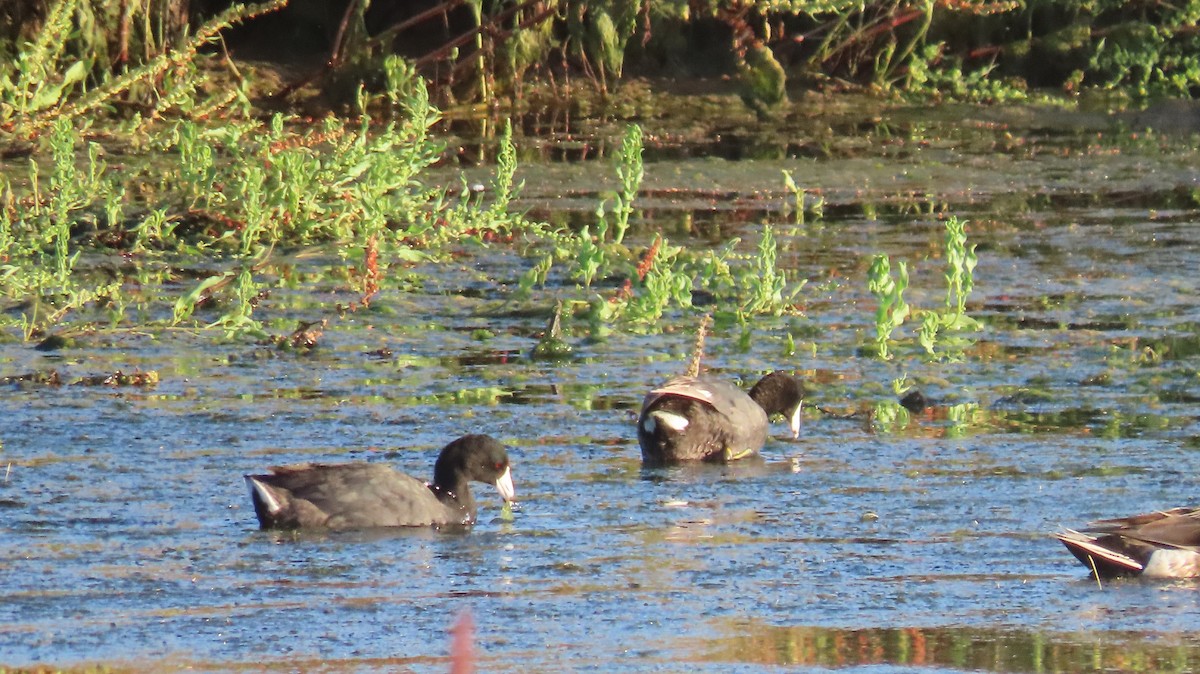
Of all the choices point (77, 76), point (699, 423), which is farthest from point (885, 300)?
point (77, 76)

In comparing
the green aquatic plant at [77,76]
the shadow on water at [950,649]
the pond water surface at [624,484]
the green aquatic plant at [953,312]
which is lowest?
the shadow on water at [950,649]

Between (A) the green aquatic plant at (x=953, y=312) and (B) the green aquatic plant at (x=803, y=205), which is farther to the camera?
(B) the green aquatic plant at (x=803, y=205)

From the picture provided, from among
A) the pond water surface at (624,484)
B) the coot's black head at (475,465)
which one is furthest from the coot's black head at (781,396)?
the coot's black head at (475,465)

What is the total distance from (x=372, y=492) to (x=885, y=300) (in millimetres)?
3194

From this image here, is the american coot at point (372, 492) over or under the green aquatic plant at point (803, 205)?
under

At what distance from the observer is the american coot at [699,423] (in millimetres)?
7773

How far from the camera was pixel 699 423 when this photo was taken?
Answer: 25.7 ft

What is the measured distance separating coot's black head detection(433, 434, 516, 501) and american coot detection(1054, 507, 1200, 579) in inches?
71.1

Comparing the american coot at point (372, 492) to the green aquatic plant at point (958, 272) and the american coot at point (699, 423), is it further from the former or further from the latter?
the green aquatic plant at point (958, 272)

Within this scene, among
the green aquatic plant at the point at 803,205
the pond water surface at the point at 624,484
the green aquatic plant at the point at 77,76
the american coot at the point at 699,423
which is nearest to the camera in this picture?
the pond water surface at the point at 624,484

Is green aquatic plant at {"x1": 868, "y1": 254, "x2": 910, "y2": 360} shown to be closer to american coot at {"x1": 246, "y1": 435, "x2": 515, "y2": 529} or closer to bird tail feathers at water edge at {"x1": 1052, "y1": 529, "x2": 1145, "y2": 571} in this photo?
american coot at {"x1": 246, "y1": 435, "x2": 515, "y2": 529}

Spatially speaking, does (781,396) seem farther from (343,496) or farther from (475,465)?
(343,496)

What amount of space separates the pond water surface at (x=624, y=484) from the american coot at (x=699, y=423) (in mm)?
119

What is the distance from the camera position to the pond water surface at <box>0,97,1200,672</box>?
5.45 meters
